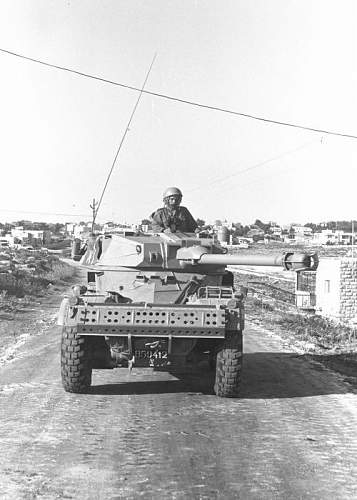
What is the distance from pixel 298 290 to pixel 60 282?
41.1 feet

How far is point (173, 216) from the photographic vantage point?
37.9 ft

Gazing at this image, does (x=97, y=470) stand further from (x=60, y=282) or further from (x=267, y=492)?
(x=60, y=282)

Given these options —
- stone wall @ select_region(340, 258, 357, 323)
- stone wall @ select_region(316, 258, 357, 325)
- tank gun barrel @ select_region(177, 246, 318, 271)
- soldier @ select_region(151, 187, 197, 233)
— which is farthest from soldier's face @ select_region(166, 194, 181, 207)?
stone wall @ select_region(340, 258, 357, 323)

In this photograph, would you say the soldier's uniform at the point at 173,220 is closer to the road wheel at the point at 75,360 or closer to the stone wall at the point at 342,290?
the road wheel at the point at 75,360

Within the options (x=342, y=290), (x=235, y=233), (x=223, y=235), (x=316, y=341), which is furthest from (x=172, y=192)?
(x=235, y=233)

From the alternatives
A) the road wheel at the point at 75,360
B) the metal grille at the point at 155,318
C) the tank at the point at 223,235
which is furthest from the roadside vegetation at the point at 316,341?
the road wheel at the point at 75,360

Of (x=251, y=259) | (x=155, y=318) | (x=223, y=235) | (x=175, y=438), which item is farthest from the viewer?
(x=223, y=235)

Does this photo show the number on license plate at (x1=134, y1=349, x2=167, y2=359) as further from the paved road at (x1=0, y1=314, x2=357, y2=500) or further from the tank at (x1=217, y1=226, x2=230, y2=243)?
the tank at (x1=217, y1=226, x2=230, y2=243)

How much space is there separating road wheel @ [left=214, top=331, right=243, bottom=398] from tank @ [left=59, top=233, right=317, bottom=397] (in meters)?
0.01

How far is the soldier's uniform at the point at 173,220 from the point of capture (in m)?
11.5

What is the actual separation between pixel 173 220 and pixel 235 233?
68803 mm

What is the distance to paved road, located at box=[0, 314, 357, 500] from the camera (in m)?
5.73

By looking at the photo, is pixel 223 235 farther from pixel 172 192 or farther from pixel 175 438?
pixel 175 438

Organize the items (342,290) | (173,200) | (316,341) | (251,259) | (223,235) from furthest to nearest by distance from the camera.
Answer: (342,290)
(316,341)
(173,200)
(223,235)
(251,259)
